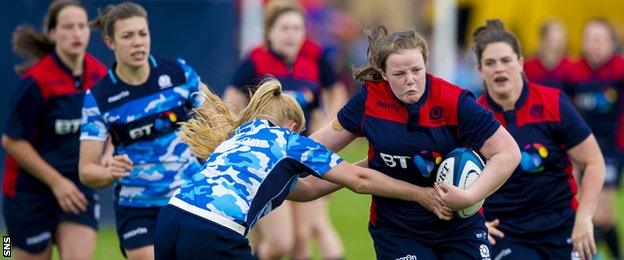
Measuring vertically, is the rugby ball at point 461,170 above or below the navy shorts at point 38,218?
above

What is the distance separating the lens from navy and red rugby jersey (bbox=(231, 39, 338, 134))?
31.0 ft

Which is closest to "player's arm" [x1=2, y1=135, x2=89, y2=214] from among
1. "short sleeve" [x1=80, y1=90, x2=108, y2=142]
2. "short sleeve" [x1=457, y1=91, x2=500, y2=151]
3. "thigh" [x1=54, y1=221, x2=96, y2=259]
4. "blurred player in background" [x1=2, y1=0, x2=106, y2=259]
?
"blurred player in background" [x1=2, y1=0, x2=106, y2=259]

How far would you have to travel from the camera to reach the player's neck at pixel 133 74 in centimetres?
702

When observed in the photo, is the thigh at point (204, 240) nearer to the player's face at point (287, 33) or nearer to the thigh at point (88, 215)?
the thigh at point (88, 215)

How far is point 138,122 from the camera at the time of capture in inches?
275

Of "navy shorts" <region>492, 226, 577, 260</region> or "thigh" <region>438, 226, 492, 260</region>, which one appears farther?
"navy shorts" <region>492, 226, 577, 260</region>

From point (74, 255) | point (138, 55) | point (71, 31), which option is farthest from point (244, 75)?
point (138, 55)

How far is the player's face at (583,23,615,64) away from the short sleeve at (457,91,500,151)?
531 centimetres

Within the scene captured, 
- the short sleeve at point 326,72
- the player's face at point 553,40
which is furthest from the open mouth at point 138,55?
the player's face at point 553,40

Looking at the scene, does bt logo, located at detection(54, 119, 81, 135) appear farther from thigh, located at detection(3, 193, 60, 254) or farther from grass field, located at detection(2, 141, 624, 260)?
grass field, located at detection(2, 141, 624, 260)

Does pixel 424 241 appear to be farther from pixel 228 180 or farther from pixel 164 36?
pixel 164 36

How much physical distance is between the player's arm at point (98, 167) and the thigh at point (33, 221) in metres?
0.98

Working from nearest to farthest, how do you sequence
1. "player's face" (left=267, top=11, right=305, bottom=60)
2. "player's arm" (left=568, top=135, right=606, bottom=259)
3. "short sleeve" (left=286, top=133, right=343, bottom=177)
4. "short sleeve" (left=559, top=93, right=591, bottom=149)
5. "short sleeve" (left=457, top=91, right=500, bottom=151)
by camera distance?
"short sleeve" (left=286, top=133, right=343, bottom=177) < "short sleeve" (left=457, top=91, right=500, bottom=151) < "player's arm" (left=568, top=135, right=606, bottom=259) < "short sleeve" (left=559, top=93, right=591, bottom=149) < "player's face" (left=267, top=11, right=305, bottom=60)

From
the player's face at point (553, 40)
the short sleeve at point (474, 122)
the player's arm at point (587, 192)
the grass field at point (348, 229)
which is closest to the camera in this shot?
the short sleeve at point (474, 122)
